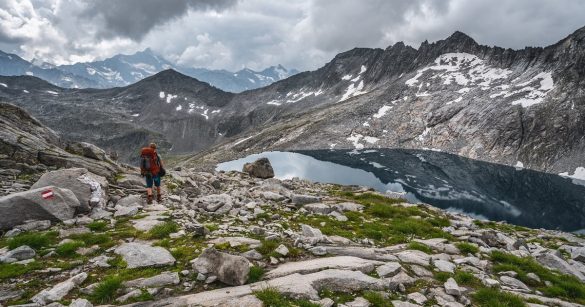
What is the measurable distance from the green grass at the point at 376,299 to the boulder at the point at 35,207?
13.4 metres

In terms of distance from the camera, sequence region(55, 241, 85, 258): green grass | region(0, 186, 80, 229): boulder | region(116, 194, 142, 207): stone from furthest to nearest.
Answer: region(116, 194, 142, 207): stone → region(0, 186, 80, 229): boulder → region(55, 241, 85, 258): green grass

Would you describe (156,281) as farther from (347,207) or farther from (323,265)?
(347,207)

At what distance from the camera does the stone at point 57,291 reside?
29.1ft

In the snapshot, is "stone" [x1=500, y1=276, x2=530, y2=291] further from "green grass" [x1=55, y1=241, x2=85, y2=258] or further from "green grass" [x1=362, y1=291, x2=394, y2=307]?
"green grass" [x1=55, y1=241, x2=85, y2=258]

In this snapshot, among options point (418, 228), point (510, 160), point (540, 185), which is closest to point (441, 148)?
point (510, 160)

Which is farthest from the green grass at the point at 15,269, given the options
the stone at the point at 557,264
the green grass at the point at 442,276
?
the stone at the point at 557,264

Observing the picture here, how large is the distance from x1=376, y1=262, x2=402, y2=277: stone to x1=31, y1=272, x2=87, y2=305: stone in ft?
28.1

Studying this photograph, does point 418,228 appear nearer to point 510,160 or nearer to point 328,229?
point 328,229

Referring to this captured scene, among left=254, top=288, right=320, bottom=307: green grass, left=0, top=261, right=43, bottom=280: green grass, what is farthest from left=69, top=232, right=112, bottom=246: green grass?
left=254, top=288, right=320, bottom=307: green grass

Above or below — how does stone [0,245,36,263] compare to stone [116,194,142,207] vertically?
below

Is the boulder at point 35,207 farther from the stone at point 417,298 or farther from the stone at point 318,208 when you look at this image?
the stone at point 417,298

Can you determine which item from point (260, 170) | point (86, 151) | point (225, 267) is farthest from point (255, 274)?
point (260, 170)

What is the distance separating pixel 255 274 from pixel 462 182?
11603 cm

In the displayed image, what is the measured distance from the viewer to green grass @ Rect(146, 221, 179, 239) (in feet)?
45.4
